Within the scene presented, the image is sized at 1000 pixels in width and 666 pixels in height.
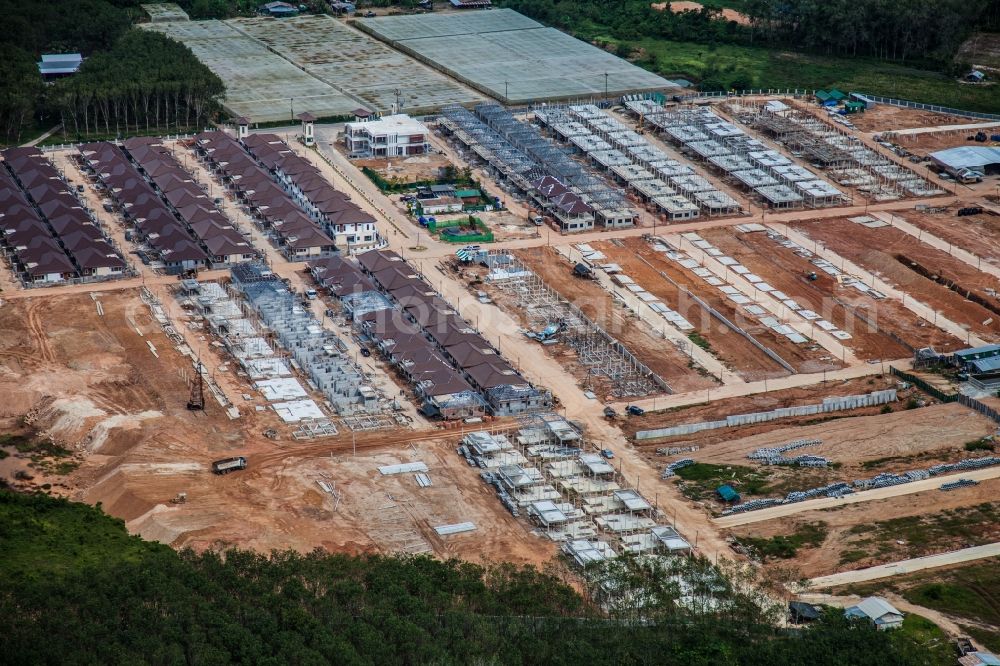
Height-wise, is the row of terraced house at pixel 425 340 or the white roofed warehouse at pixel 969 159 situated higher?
the white roofed warehouse at pixel 969 159

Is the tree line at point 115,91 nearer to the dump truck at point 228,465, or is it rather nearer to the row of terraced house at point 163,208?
the row of terraced house at point 163,208

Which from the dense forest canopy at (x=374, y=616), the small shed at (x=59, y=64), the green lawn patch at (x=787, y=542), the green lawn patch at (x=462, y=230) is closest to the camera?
the dense forest canopy at (x=374, y=616)

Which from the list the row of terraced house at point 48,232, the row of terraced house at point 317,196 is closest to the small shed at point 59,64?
the row of terraced house at point 48,232

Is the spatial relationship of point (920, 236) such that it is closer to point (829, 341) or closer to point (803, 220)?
point (803, 220)

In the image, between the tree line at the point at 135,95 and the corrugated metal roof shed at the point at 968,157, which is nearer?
the corrugated metal roof shed at the point at 968,157

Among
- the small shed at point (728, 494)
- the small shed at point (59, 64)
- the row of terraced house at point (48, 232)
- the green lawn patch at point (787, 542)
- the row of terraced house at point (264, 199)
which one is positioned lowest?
the small shed at point (59, 64)

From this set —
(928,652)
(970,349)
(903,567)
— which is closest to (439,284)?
(970,349)

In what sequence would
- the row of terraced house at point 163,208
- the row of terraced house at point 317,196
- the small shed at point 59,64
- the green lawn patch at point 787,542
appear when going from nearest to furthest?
the green lawn patch at point 787,542
the row of terraced house at point 163,208
the row of terraced house at point 317,196
the small shed at point 59,64
